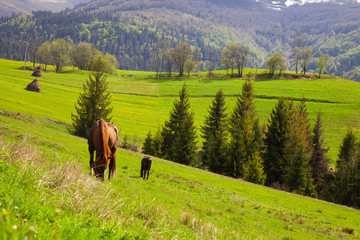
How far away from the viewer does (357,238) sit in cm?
1795

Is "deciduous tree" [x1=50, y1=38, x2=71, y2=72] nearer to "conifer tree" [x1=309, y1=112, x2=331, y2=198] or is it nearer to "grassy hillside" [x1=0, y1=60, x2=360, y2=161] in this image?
"grassy hillside" [x1=0, y1=60, x2=360, y2=161]

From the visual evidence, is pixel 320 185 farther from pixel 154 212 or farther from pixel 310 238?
pixel 154 212

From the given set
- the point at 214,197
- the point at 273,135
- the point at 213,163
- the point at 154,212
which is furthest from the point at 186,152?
the point at 154,212

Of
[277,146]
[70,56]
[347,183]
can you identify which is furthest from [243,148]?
[70,56]

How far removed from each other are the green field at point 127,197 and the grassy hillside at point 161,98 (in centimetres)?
60

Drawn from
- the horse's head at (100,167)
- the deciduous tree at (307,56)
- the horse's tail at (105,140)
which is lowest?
the horse's head at (100,167)

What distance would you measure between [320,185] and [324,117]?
35782 millimetres

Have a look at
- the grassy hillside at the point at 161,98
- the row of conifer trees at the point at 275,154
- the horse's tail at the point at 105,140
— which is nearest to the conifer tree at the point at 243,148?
the row of conifer trees at the point at 275,154

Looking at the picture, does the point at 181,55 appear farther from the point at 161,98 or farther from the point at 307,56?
the point at 307,56

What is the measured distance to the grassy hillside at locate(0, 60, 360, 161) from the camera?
52.4 meters

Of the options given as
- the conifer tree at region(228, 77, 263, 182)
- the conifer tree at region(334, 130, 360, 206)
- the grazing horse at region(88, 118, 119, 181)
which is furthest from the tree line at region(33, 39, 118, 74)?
the grazing horse at region(88, 118, 119, 181)

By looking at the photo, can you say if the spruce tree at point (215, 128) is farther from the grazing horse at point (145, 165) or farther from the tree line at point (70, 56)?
the tree line at point (70, 56)

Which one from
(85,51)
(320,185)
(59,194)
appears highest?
(85,51)

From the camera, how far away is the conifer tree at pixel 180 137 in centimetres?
Answer: 4594
